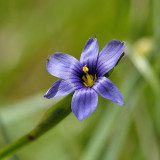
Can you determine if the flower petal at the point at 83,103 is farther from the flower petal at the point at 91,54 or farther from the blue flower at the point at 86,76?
the flower petal at the point at 91,54

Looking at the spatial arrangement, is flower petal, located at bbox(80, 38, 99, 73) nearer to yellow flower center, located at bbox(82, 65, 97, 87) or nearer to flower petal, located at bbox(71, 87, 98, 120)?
yellow flower center, located at bbox(82, 65, 97, 87)

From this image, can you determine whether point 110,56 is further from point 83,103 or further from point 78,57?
point 78,57

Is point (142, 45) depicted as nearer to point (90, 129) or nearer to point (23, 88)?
point (90, 129)

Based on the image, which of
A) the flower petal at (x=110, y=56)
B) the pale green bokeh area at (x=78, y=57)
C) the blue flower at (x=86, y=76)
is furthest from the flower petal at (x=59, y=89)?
the pale green bokeh area at (x=78, y=57)

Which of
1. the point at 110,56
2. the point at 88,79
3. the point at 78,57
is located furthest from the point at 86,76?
the point at 78,57

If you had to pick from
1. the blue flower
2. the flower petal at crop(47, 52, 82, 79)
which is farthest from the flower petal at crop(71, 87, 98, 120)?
the flower petal at crop(47, 52, 82, 79)

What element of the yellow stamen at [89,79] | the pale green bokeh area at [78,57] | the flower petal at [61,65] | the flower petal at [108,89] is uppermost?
the flower petal at [61,65]
